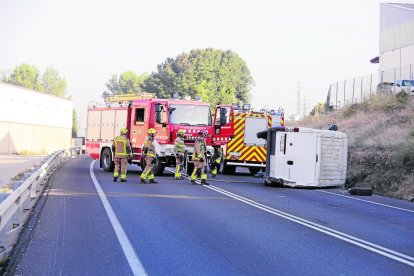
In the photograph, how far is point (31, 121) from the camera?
69938 mm

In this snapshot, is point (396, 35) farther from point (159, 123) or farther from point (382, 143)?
point (159, 123)

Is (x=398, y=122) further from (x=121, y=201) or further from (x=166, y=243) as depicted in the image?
(x=166, y=243)

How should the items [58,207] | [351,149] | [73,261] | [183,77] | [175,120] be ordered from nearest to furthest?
1. [73,261]
2. [58,207]
3. [175,120]
4. [351,149]
5. [183,77]

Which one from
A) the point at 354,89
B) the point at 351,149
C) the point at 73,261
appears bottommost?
the point at 73,261

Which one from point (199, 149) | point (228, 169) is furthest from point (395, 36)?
point (199, 149)

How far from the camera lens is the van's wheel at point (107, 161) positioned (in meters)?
27.4

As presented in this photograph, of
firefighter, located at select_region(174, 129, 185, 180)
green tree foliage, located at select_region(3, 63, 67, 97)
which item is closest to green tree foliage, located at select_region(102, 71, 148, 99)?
green tree foliage, located at select_region(3, 63, 67, 97)

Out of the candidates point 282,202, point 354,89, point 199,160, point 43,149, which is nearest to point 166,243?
point 282,202

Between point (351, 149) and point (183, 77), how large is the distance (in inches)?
2601

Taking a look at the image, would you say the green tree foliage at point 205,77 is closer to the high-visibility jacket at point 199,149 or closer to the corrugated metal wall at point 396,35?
the corrugated metal wall at point 396,35

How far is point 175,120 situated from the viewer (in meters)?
25.3

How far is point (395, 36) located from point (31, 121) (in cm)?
3764

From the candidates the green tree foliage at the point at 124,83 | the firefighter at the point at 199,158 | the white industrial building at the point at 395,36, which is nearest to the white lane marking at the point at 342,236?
the firefighter at the point at 199,158

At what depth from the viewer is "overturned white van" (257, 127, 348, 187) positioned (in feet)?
72.2
